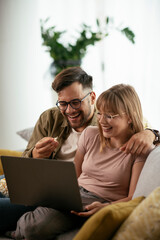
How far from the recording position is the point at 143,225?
3.29 feet

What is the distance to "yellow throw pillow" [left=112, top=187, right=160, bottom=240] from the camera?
100cm

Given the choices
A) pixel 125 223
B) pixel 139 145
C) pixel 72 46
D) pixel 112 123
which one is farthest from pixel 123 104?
pixel 72 46

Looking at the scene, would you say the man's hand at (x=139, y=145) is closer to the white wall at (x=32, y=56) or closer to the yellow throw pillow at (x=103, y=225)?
the yellow throw pillow at (x=103, y=225)

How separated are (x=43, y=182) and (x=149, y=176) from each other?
17.3 inches

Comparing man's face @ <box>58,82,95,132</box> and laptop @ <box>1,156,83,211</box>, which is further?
man's face @ <box>58,82,95,132</box>

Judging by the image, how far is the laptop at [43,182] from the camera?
1.26m

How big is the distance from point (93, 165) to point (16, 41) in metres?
2.69

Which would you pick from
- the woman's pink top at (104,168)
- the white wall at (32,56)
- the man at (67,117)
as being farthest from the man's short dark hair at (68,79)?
the white wall at (32,56)

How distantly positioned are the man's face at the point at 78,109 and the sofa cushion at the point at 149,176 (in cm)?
62

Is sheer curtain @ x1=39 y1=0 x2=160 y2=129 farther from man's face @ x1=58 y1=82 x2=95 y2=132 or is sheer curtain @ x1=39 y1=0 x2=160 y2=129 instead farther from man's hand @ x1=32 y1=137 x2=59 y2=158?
man's hand @ x1=32 y1=137 x2=59 y2=158

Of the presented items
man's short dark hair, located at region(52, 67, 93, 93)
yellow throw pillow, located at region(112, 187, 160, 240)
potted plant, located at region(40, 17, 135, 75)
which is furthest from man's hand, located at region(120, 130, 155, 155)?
potted plant, located at region(40, 17, 135, 75)

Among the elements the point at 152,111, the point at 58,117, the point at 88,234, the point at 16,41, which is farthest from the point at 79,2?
the point at 88,234

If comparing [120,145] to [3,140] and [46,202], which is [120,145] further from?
[3,140]

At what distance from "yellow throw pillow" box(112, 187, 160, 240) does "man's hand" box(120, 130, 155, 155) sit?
0.43 metres
